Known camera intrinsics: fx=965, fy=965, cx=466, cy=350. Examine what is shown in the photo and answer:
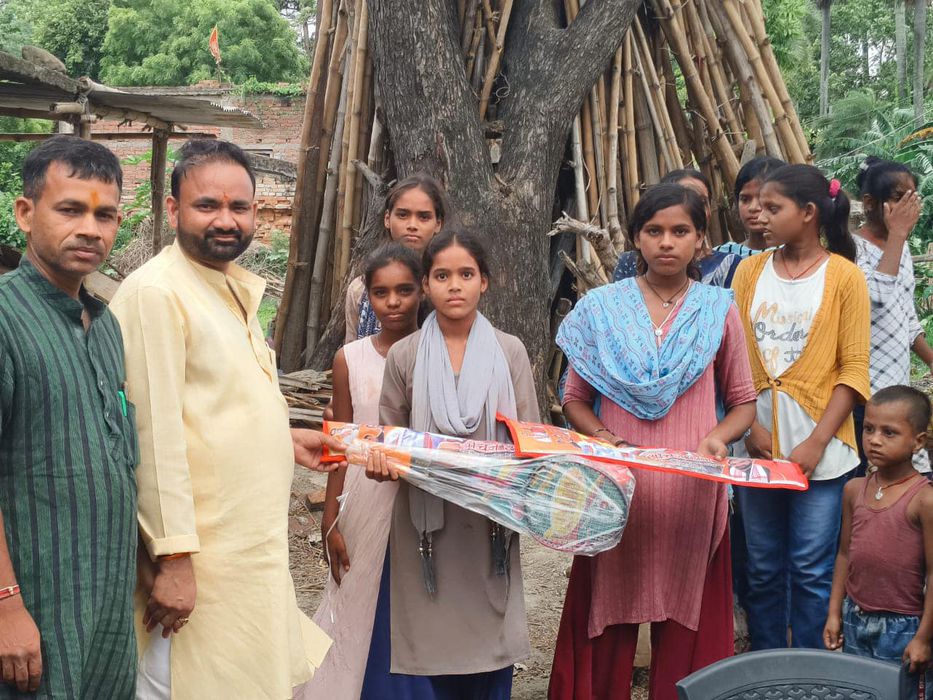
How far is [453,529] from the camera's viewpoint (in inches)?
105

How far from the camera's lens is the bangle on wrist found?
1.69 metres

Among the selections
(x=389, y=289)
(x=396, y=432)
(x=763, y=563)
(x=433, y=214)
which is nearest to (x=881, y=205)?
(x=763, y=563)

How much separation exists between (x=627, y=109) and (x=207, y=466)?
172 inches

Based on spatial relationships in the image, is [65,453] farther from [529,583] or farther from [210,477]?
[529,583]

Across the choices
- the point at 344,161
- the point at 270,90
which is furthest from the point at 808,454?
the point at 270,90

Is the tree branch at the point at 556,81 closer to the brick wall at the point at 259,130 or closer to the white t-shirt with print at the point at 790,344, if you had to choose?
the white t-shirt with print at the point at 790,344

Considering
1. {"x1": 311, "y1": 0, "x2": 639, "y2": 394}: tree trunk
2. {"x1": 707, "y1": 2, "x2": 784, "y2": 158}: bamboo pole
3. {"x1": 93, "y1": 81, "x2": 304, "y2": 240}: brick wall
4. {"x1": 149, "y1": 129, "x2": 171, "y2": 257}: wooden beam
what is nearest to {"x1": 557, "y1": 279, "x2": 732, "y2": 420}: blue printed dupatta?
{"x1": 311, "y1": 0, "x2": 639, "y2": 394}: tree trunk

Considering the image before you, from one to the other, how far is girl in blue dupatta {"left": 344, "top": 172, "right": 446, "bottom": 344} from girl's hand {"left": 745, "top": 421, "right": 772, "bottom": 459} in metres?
1.25

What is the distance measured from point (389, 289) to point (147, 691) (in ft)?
4.30

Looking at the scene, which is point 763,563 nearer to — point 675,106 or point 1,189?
point 675,106

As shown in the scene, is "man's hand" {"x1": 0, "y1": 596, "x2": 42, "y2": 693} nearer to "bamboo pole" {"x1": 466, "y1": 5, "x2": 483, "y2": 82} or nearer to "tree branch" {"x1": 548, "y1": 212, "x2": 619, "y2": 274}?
"tree branch" {"x1": 548, "y1": 212, "x2": 619, "y2": 274}

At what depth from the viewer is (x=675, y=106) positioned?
611 cm

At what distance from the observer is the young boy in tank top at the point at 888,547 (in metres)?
2.73

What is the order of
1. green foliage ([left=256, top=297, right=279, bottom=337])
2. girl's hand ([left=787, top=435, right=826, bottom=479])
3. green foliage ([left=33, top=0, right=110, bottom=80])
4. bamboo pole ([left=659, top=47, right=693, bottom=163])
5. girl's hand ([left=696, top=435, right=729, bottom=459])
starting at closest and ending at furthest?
girl's hand ([left=696, top=435, right=729, bottom=459]) → girl's hand ([left=787, top=435, right=826, bottom=479]) → bamboo pole ([left=659, top=47, right=693, bottom=163]) → green foliage ([left=256, top=297, right=279, bottom=337]) → green foliage ([left=33, top=0, right=110, bottom=80])
